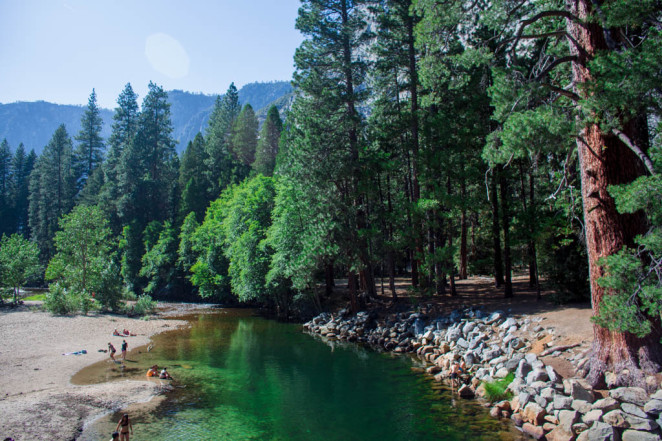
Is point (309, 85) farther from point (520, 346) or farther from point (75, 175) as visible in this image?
point (75, 175)

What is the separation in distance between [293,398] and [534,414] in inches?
322

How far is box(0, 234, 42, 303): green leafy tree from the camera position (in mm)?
35969

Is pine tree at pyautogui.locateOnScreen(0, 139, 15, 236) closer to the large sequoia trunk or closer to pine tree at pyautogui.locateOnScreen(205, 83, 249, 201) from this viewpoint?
pine tree at pyautogui.locateOnScreen(205, 83, 249, 201)

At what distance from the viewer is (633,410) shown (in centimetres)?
911

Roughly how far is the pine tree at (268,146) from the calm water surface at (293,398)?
32467mm

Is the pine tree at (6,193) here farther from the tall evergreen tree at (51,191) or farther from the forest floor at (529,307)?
the forest floor at (529,307)

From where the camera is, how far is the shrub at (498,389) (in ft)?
41.4

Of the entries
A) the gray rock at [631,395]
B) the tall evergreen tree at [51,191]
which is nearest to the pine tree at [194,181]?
the tall evergreen tree at [51,191]

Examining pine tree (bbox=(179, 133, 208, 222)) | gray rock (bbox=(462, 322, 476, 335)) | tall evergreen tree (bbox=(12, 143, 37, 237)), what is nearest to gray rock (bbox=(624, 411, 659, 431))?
gray rock (bbox=(462, 322, 476, 335))

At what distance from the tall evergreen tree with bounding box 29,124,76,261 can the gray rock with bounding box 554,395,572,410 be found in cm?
7158

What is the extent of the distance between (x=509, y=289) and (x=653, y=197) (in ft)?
49.6

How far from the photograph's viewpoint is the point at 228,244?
4000 centimetres

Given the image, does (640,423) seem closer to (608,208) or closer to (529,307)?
(608,208)

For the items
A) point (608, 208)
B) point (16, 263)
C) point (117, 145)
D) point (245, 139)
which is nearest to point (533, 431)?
point (608, 208)
